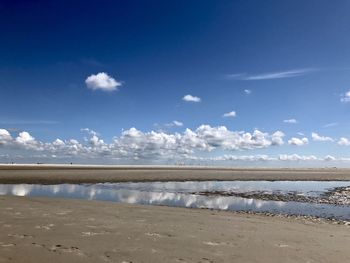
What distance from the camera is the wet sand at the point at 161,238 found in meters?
10.6

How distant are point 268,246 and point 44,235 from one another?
7.76m

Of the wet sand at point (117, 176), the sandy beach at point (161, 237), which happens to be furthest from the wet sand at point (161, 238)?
the wet sand at point (117, 176)

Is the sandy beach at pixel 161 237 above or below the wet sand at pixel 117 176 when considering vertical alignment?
below

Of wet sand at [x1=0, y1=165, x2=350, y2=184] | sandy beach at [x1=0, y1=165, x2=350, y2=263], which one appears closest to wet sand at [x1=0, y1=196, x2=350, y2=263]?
sandy beach at [x1=0, y1=165, x2=350, y2=263]

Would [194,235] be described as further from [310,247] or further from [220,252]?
[310,247]

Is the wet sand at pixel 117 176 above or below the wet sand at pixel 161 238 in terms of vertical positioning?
above

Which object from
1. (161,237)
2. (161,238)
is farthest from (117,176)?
(161,238)

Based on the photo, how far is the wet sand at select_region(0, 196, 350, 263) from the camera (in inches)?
418

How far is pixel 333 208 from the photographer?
82.7 feet

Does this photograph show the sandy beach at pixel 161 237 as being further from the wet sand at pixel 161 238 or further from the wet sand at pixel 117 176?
the wet sand at pixel 117 176

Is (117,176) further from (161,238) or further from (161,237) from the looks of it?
(161,238)

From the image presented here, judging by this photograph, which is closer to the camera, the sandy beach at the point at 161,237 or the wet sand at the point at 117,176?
the sandy beach at the point at 161,237

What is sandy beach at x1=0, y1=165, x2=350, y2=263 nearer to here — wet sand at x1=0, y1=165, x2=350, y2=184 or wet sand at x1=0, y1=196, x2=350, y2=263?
wet sand at x1=0, y1=196, x2=350, y2=263

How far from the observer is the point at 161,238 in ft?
42.8
